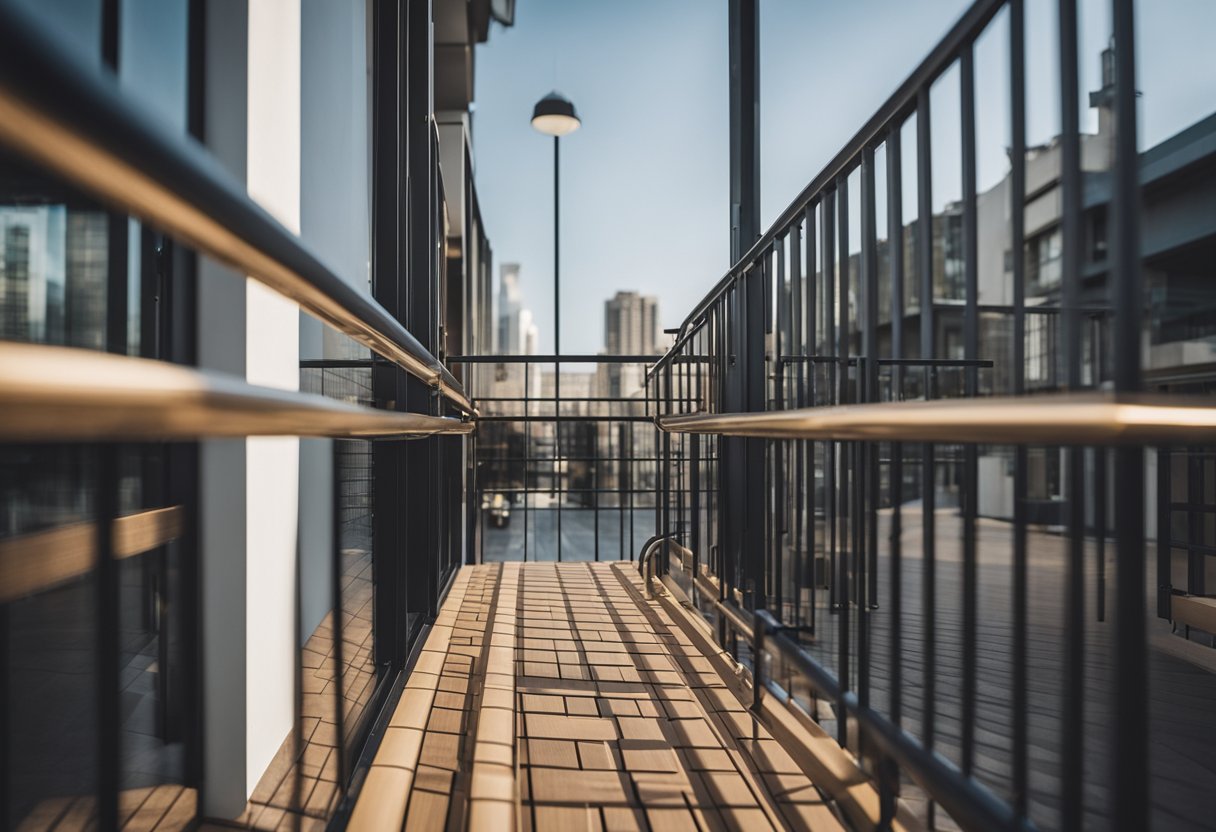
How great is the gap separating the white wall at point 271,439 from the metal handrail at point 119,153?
2.98 ft

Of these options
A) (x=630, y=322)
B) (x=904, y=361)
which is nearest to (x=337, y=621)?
(x=904, y=361)

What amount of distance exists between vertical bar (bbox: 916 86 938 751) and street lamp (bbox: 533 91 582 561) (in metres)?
3.58

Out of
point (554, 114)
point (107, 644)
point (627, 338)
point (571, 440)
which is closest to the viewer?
point (107, 644)

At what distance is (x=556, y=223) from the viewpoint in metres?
7.14

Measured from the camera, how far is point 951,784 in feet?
2.67

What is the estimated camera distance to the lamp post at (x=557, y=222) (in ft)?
16.0

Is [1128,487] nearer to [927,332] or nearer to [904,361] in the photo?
[927,332]

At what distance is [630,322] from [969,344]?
724 cm

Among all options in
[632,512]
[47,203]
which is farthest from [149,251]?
[632,512]

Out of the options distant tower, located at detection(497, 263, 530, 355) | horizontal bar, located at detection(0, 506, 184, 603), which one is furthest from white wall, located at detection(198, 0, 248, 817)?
distant tower, located at detection(497, 263, 530, 355)

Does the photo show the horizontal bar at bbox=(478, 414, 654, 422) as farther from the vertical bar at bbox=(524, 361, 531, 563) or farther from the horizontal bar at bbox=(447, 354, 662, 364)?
the horizontal bar at bbox=(447, 354, 662, 364)

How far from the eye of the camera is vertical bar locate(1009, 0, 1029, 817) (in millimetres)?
738

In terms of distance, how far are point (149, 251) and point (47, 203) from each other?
0.53 ft

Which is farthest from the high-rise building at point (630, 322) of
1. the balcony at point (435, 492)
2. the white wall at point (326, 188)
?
the balcony at point (435, 492)
